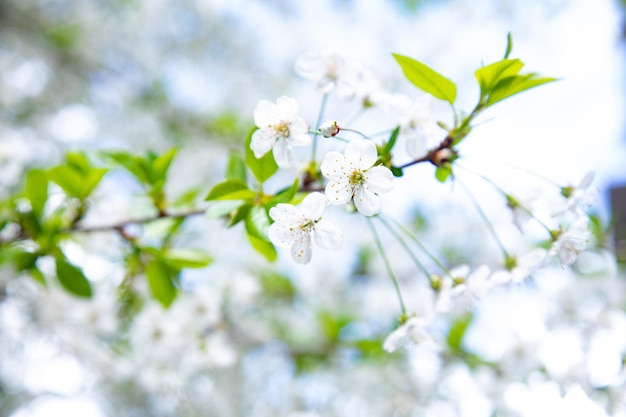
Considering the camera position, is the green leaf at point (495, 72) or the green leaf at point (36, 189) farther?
the green leaf at point (36, 189)

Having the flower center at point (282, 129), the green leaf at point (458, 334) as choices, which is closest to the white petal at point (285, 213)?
the flower center at point (282, 129)

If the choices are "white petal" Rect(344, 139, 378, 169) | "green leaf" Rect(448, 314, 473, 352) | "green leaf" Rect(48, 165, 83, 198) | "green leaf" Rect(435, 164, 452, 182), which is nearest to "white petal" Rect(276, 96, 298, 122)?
"white petal" Rect(344, 139, 378, 169)

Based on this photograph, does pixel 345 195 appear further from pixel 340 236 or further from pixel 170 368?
pixel 170 368

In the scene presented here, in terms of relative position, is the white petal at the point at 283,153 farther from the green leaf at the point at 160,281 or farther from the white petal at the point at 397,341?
the green leaf at the point at 160,281

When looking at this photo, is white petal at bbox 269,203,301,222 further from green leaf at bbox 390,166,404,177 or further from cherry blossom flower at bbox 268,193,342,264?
green leaf at bbox 390,166,404,177

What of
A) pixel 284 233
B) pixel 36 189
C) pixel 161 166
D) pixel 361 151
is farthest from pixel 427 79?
pixel 36 189

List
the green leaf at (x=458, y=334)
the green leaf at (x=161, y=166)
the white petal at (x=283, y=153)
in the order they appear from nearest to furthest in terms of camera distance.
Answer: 1. the white petal at (x=283, y=153)
2. the green leaf at (x=161, y=166)
3. the green leaf at (x=458, y=334)
